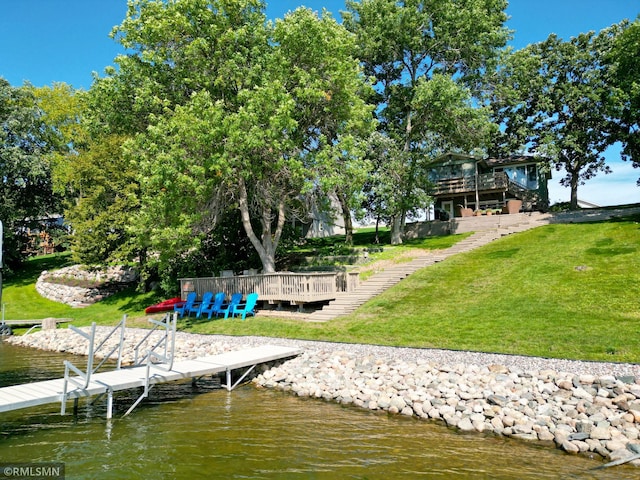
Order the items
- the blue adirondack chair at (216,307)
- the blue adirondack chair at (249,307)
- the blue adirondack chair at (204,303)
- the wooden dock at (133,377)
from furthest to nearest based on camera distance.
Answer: the blue adirondack chair at (204,303)
the blue adirondack chair at (216,307)
the blue adirondack chair at (249,307)
the wooden dock at (133,377)

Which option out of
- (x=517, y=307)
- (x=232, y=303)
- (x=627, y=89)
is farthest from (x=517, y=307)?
(x=627, y=89)

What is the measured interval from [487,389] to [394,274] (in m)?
12.9

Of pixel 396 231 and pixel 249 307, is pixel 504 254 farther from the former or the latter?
pixel 249 307

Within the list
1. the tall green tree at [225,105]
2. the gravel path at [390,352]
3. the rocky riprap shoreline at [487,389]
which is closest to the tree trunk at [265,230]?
the tall green tree at [225,105]

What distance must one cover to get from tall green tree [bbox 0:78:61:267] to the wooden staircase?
29.6 m

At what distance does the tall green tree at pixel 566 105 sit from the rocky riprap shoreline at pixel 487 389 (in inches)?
1178

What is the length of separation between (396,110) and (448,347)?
23939 mm

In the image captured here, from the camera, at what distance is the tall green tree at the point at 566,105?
37156mm

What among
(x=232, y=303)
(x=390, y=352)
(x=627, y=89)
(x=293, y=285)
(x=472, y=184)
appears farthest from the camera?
(x=472, y=184)

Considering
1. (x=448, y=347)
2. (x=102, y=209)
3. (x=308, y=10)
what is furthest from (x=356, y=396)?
(x=102, y=209)

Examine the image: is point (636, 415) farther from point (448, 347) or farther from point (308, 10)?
point (308, 10)

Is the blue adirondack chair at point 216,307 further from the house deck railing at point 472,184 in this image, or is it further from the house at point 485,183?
→ the house deck railing at point 472,184

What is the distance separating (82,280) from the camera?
32656 mm

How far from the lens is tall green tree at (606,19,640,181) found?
27.0 m
